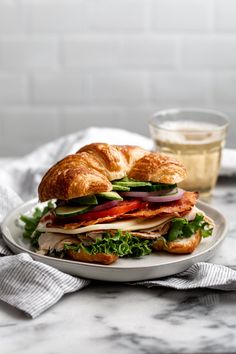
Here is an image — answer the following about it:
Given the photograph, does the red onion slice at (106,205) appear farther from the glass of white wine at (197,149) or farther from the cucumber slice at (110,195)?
the glass of white wine at (197,149)

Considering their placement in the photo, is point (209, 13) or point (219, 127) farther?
point (209, 13)

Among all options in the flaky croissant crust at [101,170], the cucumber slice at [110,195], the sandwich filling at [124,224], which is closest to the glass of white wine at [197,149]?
the flaky croissant crust at [101,170]

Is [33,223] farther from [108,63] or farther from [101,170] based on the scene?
[108,63]

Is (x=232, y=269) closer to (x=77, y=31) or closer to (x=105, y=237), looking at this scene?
(x=105, y=237)

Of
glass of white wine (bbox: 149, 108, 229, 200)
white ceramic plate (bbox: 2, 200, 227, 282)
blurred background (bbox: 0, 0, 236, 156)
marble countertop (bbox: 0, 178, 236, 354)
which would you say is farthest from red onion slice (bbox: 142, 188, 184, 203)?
blurred background (bbox: 0, 0, 236, 156)

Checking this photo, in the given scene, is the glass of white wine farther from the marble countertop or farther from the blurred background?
the blurred background

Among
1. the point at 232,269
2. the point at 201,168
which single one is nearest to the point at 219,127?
the point at 201,168
